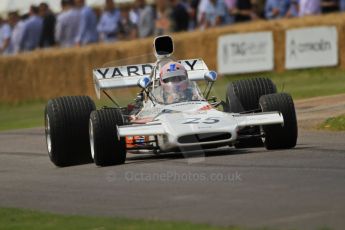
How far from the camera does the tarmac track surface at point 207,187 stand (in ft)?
31.8

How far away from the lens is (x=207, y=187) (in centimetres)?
1156

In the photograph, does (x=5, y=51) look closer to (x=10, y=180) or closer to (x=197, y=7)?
(x=197, y=7)

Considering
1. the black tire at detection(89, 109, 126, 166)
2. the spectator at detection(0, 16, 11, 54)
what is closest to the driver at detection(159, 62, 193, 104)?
the black tire at detection(89, 109, 126, 166)

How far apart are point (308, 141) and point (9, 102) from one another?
749 inches

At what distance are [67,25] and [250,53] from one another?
5.14m

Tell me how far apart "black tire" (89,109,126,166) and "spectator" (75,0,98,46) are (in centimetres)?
1615

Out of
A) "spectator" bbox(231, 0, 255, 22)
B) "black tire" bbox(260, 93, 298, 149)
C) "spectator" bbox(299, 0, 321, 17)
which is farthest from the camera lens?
"spectator" bbox(231, 0, 255, 22)

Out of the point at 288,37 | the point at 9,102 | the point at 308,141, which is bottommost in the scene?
the point at 9,102

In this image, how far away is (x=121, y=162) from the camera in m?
14.4

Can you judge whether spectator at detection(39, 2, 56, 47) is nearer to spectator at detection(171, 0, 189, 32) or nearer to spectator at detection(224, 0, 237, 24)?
spectator at detection(171, 0, 189, 32)

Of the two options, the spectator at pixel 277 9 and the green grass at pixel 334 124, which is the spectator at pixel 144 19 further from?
the green grass at pixel 334 124

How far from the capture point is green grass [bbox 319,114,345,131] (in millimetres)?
17378

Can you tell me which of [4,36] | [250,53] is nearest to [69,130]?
[250,53]

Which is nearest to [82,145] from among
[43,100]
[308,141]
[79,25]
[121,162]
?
[121,162]
